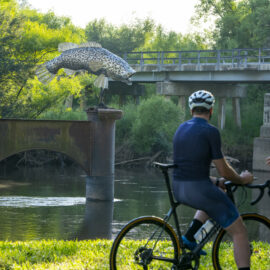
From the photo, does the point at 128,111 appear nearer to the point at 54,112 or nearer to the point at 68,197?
the point at 54,112

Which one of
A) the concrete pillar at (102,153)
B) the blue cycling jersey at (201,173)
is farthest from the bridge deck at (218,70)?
the blue cycling jersey at (201,173)

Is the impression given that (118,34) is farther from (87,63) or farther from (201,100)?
(201,100)

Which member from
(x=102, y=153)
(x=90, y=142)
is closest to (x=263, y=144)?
(x=102, y=153)

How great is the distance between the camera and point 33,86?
3431 centimetres

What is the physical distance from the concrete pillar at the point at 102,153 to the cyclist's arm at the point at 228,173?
1327 centimetres

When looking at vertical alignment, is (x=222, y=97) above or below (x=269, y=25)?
below

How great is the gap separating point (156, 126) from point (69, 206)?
22451 millimetres

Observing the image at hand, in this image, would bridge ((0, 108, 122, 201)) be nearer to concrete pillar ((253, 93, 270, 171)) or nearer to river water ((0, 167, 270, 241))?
river water ((0, 167, 270, 241))

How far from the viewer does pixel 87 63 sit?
708 inches

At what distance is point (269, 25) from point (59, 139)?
35.3m

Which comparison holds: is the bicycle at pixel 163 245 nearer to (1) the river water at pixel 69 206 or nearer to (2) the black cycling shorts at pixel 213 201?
(2) the black cycling shorts at pixel 213 201

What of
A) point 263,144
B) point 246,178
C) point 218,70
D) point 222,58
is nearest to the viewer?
point 246,178

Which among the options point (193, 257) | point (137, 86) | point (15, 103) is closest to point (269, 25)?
point (137, 86)

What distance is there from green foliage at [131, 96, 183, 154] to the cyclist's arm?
34786mm
